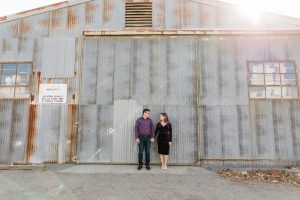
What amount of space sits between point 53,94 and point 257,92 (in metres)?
7.47

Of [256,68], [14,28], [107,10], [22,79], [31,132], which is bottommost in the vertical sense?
[31,132]

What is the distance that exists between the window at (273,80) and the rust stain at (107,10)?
221 inches

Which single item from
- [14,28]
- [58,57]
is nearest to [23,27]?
[14,28]

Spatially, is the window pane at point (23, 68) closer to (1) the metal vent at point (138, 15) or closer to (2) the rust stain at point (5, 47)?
(2) the rust stain at point (5, 47)

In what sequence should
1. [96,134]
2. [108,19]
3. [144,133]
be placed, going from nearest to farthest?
[144,133] < [96,134] < [108,19]

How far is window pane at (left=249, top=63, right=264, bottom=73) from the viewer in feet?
32.5

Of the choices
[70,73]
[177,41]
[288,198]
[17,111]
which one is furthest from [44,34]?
[288,198]

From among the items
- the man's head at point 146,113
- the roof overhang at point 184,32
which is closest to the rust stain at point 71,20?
the roof overhang at point 184,32

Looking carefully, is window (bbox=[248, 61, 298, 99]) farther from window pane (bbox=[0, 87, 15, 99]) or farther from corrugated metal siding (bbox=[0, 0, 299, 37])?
window pane (bbox=[0, 87, 15, 99])

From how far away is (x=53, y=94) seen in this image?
32.9 ft

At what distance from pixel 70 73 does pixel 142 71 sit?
270 cm

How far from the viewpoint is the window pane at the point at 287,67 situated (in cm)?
987

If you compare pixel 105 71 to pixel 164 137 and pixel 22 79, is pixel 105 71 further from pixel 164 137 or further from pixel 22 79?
pixel 164 137

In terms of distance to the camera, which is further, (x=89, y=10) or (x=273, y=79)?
(x=89, y=10)
